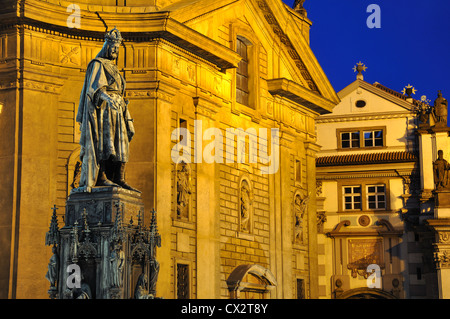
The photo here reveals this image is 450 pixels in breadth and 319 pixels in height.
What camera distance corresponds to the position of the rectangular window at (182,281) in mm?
29031

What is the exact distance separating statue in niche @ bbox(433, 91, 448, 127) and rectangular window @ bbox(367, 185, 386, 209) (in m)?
4.43

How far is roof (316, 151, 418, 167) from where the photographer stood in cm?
4738

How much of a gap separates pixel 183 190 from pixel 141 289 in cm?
1508

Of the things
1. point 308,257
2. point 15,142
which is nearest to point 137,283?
point 15,142

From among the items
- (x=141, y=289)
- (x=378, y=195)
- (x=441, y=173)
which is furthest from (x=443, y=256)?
(x=141, y=289)

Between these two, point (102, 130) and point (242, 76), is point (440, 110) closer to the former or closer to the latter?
point (242, 76)

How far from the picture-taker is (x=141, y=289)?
14.3 metres

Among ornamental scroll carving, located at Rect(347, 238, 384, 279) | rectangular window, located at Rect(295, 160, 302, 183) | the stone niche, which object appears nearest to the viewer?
the stone niche

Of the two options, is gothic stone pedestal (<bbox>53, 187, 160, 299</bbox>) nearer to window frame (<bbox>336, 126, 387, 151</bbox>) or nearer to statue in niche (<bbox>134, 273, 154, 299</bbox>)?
statue in niche (<bbox>134, 273, 154, 299</bbox>)

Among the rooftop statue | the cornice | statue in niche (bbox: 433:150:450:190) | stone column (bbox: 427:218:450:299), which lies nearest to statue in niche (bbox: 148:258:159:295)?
the cornice

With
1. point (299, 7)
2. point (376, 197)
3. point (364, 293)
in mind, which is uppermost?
point (299, 7)

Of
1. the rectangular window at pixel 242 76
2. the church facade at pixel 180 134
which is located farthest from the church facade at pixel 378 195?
the rectangular window at pixel 242 76

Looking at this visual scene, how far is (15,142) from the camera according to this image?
27.0 metres

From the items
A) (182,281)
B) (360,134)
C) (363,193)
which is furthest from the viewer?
(360,134)
